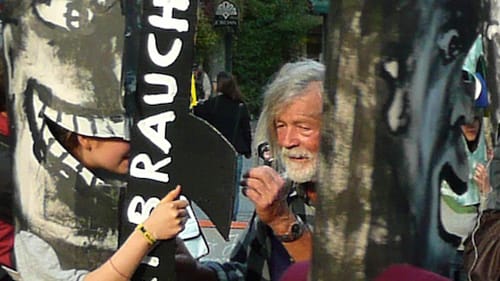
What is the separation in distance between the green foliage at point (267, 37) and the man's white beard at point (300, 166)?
7971mm

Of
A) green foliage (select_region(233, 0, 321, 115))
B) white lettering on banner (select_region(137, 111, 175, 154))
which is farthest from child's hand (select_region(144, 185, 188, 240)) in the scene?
green foliage (select_region(233, 0, 321, 115))

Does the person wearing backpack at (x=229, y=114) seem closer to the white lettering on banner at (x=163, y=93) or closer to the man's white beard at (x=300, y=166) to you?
the man's white beard at (x=300, y=166)

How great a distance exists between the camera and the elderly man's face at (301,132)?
9.07ft

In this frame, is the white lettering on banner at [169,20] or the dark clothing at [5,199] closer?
the white lettering on banner at [169,20]

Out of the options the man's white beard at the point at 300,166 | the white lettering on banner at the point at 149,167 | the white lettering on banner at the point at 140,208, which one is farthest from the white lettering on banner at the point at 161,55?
the man's white beard at the point at 300,166

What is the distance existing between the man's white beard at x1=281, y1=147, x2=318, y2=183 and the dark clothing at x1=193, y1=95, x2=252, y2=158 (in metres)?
1.36

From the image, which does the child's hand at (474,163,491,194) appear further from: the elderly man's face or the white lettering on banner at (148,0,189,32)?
the white lettering on banner at (148,0,189,32)

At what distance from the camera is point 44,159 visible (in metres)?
2.79

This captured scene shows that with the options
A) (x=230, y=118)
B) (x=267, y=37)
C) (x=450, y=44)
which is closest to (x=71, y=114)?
(x=450, y=44)

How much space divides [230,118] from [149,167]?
2559 mm

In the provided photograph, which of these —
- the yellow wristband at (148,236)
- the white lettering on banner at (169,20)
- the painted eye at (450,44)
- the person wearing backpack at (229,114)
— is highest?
the painted eye at (450,44)

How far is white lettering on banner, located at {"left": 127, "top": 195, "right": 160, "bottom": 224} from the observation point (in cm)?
259

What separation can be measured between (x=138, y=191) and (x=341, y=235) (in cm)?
111

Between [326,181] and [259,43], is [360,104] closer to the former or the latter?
[326,181]
